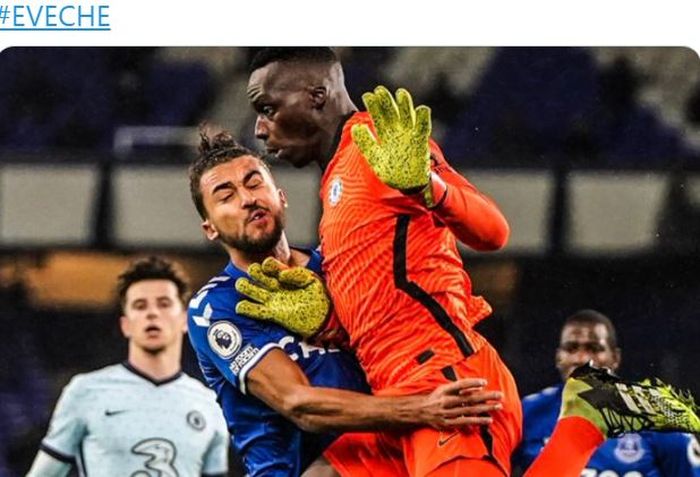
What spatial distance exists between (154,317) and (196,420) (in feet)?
1.10

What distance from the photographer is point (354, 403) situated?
9.32 ft

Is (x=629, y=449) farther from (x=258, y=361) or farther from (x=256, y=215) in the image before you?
(x=256, y=215)

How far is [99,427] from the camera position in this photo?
143 inches

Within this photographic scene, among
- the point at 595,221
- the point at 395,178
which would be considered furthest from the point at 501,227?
the point at 595,221

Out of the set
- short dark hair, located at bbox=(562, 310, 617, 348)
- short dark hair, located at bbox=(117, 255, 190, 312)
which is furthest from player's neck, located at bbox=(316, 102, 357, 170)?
short dark hair, located at bbox=(562, 310, 617, 348)

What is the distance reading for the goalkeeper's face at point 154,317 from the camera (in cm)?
361

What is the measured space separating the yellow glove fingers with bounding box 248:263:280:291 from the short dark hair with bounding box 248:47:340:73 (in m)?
0.51

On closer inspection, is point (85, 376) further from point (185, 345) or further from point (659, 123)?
→ point (659, 123)

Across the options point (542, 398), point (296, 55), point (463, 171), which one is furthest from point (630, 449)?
point (296, 55)

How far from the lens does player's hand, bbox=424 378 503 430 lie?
8.74 feet

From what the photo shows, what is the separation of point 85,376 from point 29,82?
874 mm

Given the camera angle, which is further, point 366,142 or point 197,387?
point 197,387
